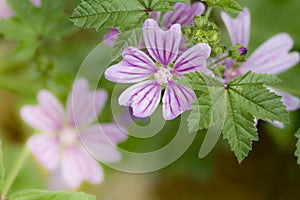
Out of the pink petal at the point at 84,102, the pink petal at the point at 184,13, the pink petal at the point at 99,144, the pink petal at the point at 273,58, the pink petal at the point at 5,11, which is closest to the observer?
the pink petal at the point at 184,13

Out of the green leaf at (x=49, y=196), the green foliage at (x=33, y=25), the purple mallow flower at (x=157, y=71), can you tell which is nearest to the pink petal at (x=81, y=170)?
the green foliage at (x=33, y=25)

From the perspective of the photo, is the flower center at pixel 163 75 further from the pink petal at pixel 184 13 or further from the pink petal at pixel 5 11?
the pink petal at pixel 5 11

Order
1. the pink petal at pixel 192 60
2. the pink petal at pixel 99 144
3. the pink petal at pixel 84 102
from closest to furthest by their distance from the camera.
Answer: the pink petal at pixel 192 60 < the pink petal at pixel 84 102 < the pink petal at pixel 99 144

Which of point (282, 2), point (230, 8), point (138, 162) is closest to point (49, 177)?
point (138, 162)

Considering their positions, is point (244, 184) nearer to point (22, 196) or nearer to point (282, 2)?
point (282, 2)

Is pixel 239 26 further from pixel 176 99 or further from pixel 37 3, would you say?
pixel 37 3

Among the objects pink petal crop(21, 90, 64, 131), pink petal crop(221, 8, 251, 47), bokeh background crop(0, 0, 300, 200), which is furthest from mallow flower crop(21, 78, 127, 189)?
pink petal crop(221, 8, 251, 47)
